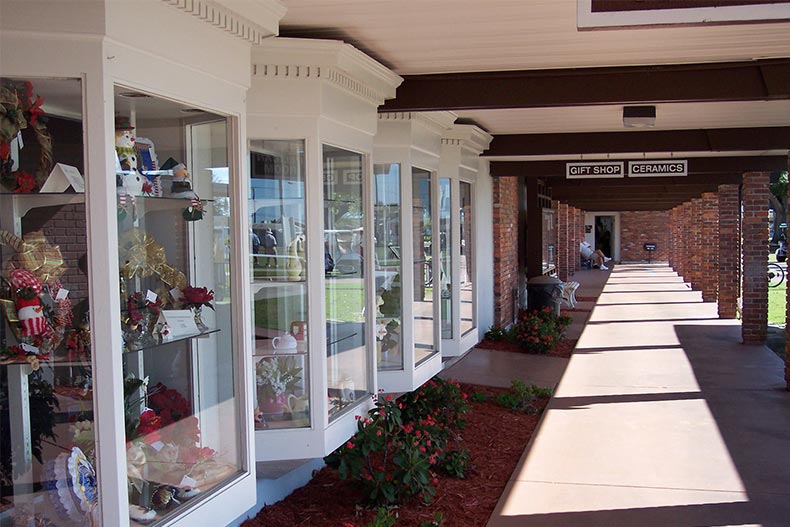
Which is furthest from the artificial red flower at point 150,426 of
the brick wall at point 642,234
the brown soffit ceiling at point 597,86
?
the brick wall at point 642,234

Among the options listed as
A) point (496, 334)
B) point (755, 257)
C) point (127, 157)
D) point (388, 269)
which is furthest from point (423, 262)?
point (755, 257)

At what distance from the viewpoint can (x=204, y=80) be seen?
12.6 feet

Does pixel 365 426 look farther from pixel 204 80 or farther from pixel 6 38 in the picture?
pixel 6 38

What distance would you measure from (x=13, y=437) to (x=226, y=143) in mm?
1762

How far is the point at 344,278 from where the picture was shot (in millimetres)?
6078

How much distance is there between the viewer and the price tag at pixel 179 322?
13.1 ft

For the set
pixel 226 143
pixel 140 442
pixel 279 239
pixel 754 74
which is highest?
pixel 754 74

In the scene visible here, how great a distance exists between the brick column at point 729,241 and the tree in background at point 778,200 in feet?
62.6

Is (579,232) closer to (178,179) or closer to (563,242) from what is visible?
(563,242)

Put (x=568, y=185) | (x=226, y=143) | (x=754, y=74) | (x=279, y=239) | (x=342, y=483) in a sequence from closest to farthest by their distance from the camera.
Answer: (x=226, y=143), (x=279, y=239), (x=754, y=74), (x=342, y=483), (x=568, y=185)

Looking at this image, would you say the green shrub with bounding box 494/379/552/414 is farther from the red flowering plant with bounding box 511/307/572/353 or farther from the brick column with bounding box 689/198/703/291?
the brick column with bounding box 689/198/703/291

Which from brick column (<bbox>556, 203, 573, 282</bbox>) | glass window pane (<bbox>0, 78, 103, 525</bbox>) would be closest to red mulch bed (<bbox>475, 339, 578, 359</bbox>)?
glass window pane (<bbox>0, 78, 103, 525</bbox>)

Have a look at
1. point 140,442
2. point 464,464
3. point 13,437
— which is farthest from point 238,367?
point 464,464

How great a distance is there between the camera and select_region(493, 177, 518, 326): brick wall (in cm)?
1368
